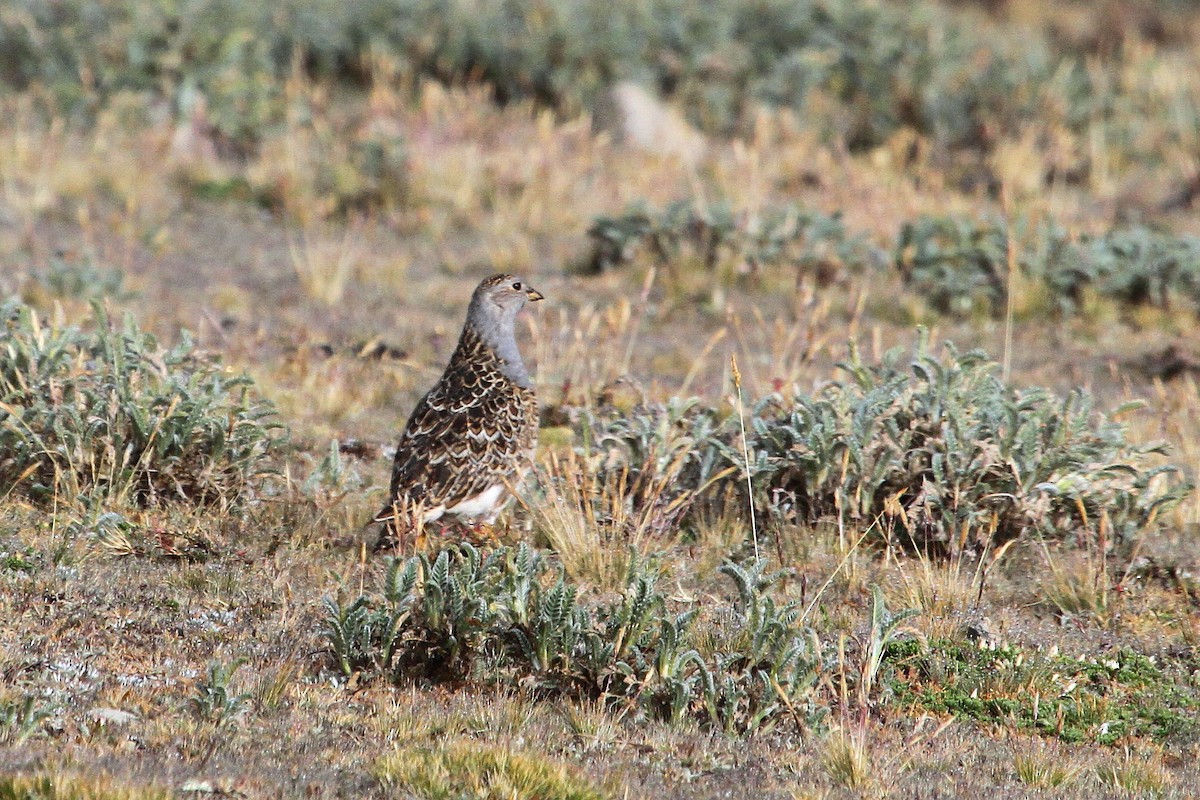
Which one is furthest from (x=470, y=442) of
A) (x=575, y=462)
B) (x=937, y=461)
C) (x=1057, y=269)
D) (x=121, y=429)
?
(x=1057, y=269)

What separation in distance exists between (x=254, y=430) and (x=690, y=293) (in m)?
A: 5.87

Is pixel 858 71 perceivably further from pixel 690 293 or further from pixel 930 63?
pixel 690 293

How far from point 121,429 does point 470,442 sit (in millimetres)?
1755

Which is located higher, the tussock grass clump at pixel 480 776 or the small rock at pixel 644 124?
the small rock at pixel 644 124

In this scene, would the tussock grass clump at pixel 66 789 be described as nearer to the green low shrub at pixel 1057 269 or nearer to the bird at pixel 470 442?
the bird at pixel 470 442

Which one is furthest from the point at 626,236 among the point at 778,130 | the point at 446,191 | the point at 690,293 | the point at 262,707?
the point at 262,707

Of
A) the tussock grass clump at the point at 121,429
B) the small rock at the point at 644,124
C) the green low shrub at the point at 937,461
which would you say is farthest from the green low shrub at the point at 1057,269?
the tussock grass clump at the point at 121,429

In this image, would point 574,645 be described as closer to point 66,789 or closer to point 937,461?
point 66,789

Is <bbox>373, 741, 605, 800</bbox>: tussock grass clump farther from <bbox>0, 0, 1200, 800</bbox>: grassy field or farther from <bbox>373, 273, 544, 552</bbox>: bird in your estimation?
<bbox>373, 273, 544, 552</bbox>: bird

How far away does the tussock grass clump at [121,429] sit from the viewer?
24.1 ft

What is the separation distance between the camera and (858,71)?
1802 centimetres

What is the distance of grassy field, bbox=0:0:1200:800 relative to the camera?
5.54m

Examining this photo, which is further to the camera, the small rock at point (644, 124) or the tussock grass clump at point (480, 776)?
the small rock at point (644, 124)

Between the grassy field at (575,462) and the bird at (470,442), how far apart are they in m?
0.23
